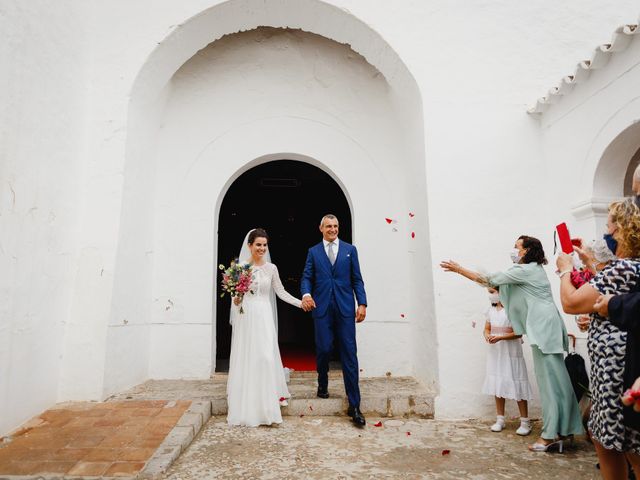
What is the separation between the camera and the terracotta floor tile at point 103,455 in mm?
3137

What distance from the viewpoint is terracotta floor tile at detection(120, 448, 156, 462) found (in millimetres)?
3152

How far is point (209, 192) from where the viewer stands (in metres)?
5.85

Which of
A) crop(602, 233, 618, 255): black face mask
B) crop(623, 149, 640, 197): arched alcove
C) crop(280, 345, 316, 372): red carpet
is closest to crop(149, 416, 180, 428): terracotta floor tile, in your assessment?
crop(280, 345, 316, 372): red carpet

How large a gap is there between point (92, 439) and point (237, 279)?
5.94 ft

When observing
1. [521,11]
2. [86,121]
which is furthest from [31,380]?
[521,11]

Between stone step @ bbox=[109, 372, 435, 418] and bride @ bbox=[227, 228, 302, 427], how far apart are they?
10.6 inches

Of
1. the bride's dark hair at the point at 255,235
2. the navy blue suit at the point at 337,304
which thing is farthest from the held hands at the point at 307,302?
the bride's dark hair at the point at 255,235

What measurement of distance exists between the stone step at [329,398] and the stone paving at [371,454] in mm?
169

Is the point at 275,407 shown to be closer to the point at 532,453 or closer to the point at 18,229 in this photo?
the point at 532,453

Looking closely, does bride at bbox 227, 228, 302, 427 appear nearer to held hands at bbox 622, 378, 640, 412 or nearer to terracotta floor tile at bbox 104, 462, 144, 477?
terracotta floor tile at bbox 104, 462, 144, 477

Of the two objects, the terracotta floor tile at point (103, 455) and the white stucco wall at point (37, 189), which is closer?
the terracotta floor tile at point (103, 455)

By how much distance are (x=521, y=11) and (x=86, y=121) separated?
534 cm

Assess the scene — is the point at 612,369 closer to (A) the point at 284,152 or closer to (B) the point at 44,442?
(B) the point at 44,442

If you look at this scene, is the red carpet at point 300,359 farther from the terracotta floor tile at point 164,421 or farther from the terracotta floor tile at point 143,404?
the terracotta floor tile at point 164,421
